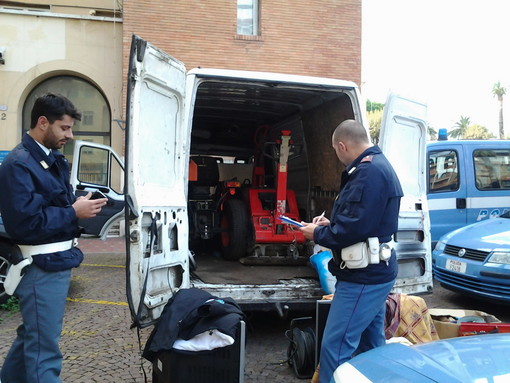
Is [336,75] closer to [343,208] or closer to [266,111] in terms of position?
[266,111]

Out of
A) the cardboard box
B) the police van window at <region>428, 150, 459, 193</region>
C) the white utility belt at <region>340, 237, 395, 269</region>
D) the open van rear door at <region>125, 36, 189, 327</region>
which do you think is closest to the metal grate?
the cardboard box

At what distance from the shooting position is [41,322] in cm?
260

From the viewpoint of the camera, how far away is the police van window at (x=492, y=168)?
25.5ft

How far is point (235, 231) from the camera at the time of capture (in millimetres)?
5941

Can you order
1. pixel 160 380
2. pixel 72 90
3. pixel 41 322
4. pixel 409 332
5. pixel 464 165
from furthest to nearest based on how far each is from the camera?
pixel 72 90
pixel 464 165
pixel 409 332
pixel 160 380
pixel 41 322

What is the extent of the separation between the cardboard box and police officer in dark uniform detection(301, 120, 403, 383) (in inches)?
53.4

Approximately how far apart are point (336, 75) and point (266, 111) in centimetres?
726

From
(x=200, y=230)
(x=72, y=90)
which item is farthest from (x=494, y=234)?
(x=72, y=90)

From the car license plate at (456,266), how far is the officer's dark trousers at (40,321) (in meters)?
4.71

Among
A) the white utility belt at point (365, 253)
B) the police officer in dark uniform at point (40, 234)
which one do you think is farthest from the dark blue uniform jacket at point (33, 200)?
the white utility belt at point (365, 253)

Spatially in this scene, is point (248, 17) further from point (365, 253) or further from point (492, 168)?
point (365, 253)

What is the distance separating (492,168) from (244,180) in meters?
4.18

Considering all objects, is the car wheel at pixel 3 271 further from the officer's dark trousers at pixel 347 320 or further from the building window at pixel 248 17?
the building window at pixel 248 17

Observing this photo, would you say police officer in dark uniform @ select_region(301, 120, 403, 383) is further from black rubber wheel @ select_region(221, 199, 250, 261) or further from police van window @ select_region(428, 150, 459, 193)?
police van window @ select_region(428, 150, 459, 193)
